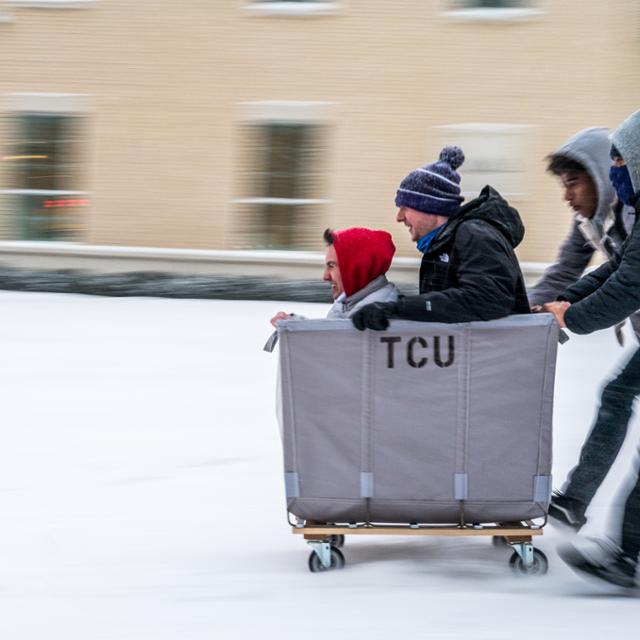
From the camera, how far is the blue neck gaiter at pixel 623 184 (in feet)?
13.6

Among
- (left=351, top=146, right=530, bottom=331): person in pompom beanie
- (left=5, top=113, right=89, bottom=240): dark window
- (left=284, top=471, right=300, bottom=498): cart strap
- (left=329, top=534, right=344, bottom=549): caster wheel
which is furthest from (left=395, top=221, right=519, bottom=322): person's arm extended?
(left=5, top=113, right=89, bottom=240): dark window

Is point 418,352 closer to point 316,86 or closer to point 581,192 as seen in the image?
point 581,192

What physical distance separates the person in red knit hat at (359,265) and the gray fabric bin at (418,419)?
7.0 inches

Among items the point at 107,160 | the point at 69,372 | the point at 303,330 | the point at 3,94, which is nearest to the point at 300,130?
the point at 107,160

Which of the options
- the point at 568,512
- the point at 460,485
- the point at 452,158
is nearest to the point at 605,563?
the point at 568,512

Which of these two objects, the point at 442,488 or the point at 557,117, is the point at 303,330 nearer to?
the point at 442,488

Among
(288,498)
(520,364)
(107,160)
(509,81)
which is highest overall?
(509,81)

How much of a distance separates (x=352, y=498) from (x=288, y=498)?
223 millimetres

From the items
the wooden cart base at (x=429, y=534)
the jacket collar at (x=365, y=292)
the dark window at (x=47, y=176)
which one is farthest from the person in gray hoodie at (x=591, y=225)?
the dark window at (x=47, y=176)

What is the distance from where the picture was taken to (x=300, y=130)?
44.3 feet

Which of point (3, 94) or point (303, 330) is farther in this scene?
point (3, 94)

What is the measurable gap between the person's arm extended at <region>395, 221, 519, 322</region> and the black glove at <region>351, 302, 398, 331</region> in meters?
0.03

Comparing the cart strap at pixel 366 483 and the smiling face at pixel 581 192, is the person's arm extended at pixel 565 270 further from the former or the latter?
the cart strap at pixel 366 483

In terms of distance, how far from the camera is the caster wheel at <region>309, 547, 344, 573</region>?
14.4 feet
